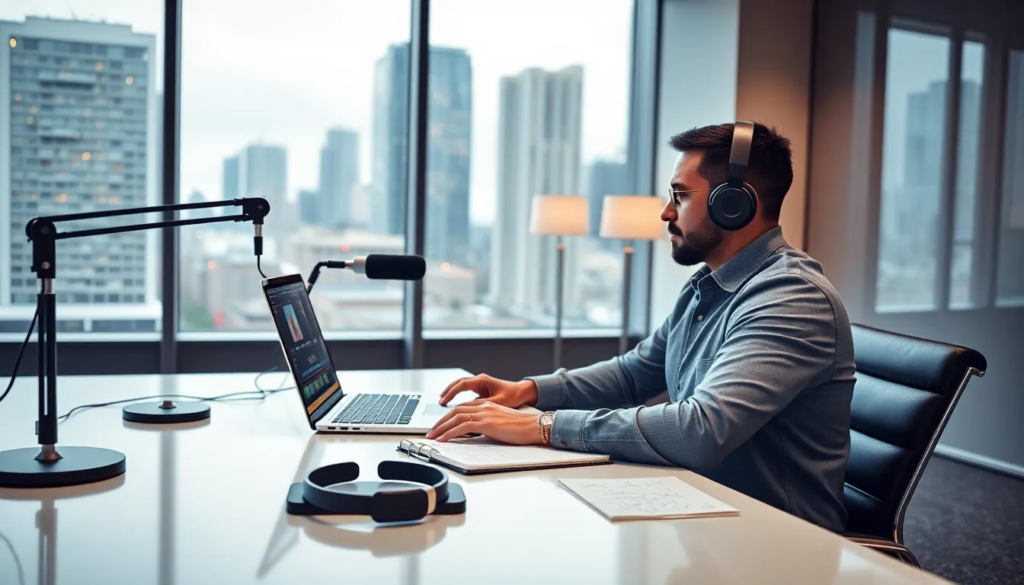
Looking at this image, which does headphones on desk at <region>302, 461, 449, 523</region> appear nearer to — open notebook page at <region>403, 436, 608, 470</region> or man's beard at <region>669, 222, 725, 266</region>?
open notebook page at <region>403, 436, 608, 470</region>

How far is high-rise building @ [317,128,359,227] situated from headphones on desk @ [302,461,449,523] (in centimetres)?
332

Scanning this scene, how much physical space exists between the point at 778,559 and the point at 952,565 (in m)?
2.12

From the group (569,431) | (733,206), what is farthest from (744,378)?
(733,206)

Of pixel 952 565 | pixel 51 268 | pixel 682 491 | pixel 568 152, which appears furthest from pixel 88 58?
pixel 952 565

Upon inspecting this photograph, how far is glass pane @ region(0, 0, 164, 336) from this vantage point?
395 centimetres

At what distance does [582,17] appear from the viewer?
15.8 ft

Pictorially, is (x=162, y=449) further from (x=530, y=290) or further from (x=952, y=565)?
(x=530, y=290)

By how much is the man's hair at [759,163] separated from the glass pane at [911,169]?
2611 mm

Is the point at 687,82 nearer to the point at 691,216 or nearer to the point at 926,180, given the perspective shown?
the point at 926,180

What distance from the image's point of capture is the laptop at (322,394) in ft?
5.35

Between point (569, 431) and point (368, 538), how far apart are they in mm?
519

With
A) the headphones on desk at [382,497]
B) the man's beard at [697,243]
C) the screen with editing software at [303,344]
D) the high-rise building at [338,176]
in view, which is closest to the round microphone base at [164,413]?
the screen with editing software at [303,344]

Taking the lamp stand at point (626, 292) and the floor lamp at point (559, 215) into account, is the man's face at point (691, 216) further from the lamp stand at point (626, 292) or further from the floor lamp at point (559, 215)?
the lamp stand at point (626, 292)

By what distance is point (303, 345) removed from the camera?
1.77 meters
